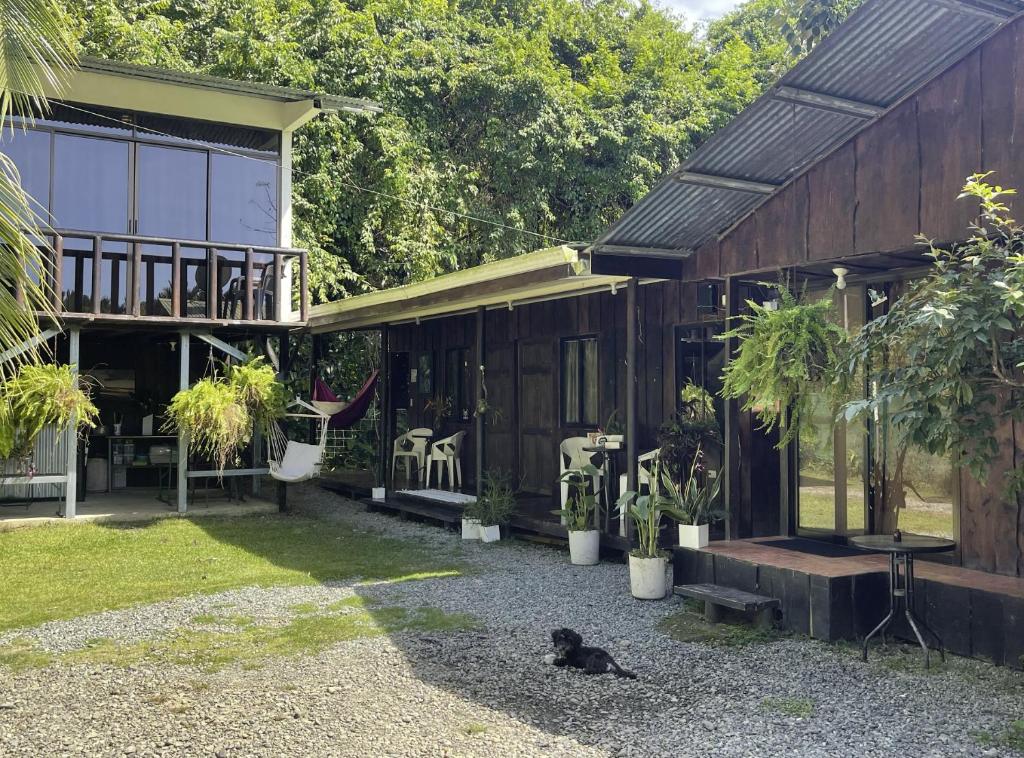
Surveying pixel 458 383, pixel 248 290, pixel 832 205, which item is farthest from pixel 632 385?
pixel 248 290

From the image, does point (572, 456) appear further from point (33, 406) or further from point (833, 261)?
point (33, 406)

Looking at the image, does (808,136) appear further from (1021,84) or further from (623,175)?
(623,175)

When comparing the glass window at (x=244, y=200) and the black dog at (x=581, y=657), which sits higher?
the glass window at (x=244, y=200)

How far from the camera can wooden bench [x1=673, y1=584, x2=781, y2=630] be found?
5.03m

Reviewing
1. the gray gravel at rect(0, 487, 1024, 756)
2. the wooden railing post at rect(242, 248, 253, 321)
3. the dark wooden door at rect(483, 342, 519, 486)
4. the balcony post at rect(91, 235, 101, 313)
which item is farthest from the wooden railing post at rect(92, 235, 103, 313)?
the gray gravel at rect(0, 487, 1024, 756)

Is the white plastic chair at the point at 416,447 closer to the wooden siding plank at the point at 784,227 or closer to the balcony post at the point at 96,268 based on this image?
the balcony post at the point at 96,268

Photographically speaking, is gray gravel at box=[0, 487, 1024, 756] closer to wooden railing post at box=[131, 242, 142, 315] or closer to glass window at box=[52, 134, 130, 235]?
wooden railing post at box=[131, 242, 142, 315]

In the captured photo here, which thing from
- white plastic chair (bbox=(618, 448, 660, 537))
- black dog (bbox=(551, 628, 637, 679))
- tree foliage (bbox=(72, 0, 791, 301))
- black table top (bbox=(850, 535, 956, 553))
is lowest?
black dog (bbox=(551, 628, 637, 679))

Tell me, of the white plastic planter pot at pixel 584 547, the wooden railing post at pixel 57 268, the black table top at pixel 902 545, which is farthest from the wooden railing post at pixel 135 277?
the black table top at pixel 902 545

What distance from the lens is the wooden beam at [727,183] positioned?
5.65 meters

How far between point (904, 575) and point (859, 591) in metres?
0.26

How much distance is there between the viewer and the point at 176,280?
1020 centimetres

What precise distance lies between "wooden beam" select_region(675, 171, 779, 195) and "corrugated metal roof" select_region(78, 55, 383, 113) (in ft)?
19.8

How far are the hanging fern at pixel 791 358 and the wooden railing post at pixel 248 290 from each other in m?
7.01
